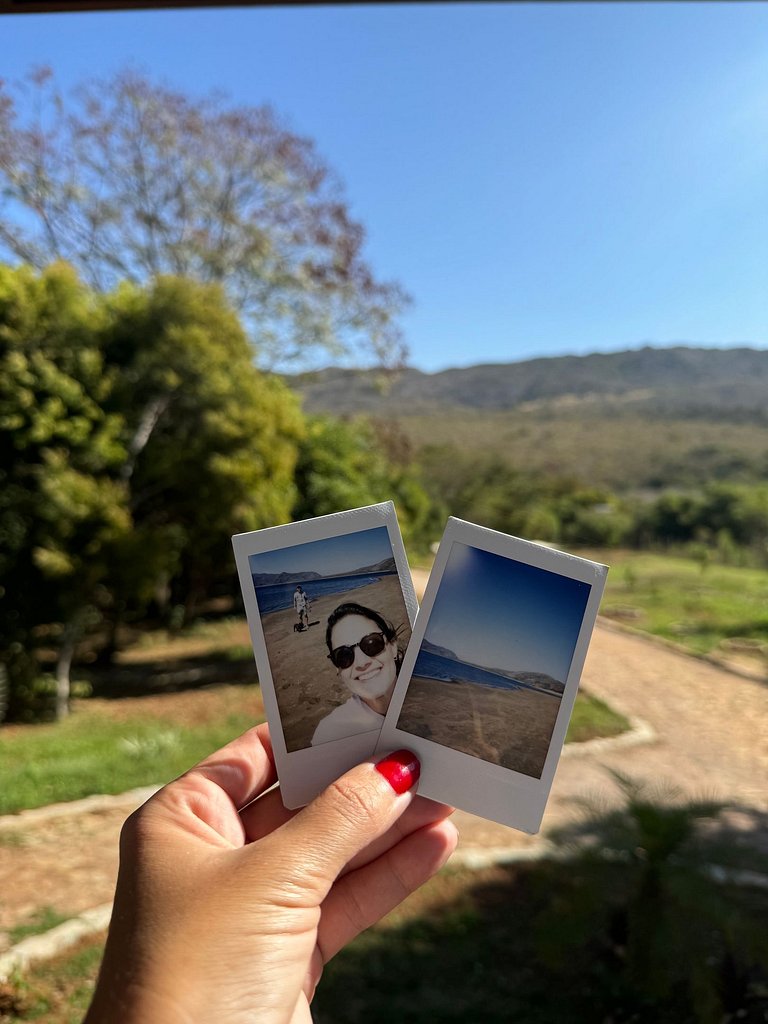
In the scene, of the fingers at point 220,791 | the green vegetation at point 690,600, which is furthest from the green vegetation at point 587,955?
the green vegetation at point 690,600

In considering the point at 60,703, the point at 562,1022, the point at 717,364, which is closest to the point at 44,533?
the point at 60,703

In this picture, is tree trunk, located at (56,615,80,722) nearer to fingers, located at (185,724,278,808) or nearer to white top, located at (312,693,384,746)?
fingers, located at (185,724,278,808)

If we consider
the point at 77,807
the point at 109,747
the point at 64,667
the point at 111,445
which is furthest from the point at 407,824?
the point at 64,667

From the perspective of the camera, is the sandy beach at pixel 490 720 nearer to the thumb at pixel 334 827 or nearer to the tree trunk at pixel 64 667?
the thumb at pixel 334 827

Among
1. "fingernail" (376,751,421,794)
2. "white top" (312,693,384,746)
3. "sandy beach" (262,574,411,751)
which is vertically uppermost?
"sandy beach" (262,574,411,751)

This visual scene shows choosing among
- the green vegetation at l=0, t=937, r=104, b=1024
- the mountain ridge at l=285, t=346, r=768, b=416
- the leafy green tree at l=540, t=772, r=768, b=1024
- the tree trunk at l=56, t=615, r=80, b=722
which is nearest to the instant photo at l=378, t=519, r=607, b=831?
the leafy green tree at l=540, t=772, r=768, b=1024

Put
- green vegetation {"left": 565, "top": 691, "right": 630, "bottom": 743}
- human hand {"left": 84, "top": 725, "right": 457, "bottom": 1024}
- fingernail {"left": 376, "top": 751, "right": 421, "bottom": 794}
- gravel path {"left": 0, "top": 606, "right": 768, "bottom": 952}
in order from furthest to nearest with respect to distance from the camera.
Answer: green vegetation {"left": 565, "top": 691, "right": 630, "bottom": 743}, gravel path {"left": 0, "top": 606, "right": 768, "bottom": 952}, fingernail {"left": 376, "top": 751, "right": 421, "bottom": 794}, human hand {"left": 84, "top": 725, "right": 457, "bottom": 1024}
